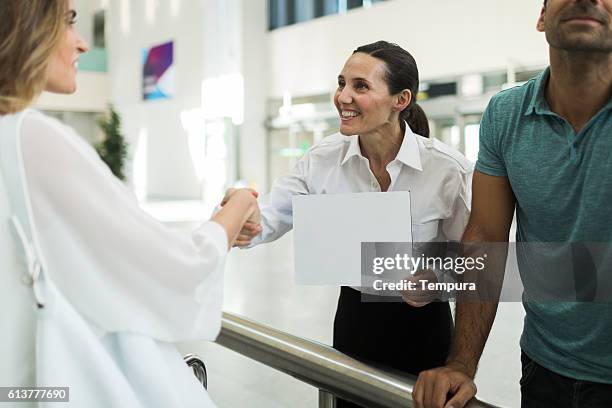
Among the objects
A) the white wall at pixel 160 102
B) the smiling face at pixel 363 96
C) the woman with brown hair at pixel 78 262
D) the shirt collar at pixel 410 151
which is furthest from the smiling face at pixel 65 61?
the white wall at pixel 160 102

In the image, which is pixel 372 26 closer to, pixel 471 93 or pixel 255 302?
pixel 471 93

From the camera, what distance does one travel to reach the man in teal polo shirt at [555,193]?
0.82m

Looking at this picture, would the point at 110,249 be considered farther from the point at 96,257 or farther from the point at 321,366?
the point at 321,366

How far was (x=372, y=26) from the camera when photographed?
1.03 meters

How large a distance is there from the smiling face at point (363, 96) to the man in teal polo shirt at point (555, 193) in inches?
6.9

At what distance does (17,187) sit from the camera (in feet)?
2.02

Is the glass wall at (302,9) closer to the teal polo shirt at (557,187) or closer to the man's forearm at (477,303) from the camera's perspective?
the teal polo shirt at (557,187)

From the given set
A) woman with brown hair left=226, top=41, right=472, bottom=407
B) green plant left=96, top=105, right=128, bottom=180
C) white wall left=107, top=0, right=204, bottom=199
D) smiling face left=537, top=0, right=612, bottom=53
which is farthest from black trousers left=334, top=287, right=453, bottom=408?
green plant left=96, top=105, right=128, bottom=180

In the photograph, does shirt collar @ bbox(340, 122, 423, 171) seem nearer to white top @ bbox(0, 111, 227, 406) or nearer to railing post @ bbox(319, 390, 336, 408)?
white top @ bbox(0, 111, 227, 406)

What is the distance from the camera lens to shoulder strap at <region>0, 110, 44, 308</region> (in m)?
0.61

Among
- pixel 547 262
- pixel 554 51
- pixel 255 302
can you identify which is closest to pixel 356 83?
pixel 554 51

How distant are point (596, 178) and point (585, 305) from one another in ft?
0.68

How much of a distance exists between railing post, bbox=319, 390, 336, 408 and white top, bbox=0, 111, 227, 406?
52cm
